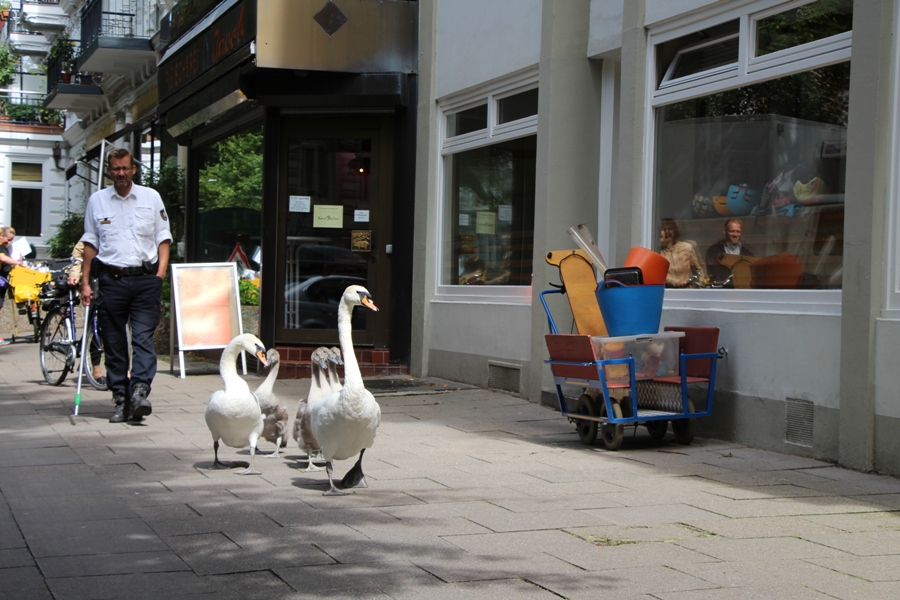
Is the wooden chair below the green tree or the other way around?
below

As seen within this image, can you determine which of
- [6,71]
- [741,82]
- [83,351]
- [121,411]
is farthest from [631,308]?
[6,71]

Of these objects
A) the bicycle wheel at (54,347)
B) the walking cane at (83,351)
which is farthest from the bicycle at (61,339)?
the walking cane at (83,351)

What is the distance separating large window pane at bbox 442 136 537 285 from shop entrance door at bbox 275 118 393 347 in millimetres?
945

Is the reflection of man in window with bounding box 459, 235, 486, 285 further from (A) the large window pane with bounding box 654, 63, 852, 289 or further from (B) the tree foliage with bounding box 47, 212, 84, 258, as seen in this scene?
(B) the tree foliage with bounding box 47, 212, 84, 258

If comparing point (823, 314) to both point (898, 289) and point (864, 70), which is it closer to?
point (898, 289)

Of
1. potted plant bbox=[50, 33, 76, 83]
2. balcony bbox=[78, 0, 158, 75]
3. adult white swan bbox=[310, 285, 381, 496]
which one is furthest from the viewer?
potted plant bbox=[50, 33, 76, 83]

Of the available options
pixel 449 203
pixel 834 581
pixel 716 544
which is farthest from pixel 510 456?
pixel 449 203

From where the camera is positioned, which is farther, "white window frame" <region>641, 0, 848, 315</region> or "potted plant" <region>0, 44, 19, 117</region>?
"potted plant" <region>0, 44, 19, 117</region>

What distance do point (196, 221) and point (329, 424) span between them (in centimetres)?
1130

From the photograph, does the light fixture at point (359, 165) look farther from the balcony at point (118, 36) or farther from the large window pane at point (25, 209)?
the large window pane at point (25, 209)

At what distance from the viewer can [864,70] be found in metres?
6.80

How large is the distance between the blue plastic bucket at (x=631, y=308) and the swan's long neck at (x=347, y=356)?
2183mm

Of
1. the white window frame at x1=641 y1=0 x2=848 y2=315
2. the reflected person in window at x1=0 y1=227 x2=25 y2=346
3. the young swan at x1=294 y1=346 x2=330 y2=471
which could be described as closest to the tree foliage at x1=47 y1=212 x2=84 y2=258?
the reflected person in window at x1=0 y1=227 x2=25 y2=346

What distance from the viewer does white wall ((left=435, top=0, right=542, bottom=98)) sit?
10602 mm
